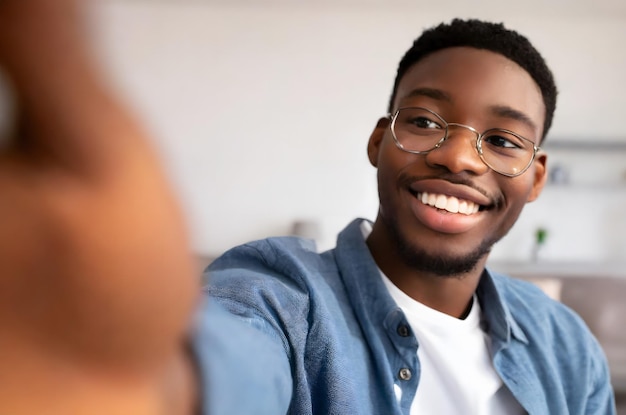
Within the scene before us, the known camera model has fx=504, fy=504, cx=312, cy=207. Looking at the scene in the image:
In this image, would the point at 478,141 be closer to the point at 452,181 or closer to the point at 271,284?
the point at 452,181

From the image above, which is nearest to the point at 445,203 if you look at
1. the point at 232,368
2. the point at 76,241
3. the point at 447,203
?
the point at 447,203

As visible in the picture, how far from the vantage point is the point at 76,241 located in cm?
15

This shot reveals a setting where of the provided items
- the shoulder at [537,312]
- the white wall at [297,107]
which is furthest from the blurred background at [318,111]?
the shoulder at [537,312]

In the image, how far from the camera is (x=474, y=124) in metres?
0.71

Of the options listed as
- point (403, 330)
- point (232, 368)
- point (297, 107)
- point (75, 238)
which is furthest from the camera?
point (297, 107)

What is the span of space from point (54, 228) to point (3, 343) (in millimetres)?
39

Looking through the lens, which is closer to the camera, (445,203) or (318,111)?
(445,203)

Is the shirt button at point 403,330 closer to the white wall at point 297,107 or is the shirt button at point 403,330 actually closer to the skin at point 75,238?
the skin at point 75,238

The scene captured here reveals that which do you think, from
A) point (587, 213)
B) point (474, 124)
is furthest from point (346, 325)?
point (587, 213)

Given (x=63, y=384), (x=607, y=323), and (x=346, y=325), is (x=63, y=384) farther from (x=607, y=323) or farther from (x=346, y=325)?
(x=607, y=323)

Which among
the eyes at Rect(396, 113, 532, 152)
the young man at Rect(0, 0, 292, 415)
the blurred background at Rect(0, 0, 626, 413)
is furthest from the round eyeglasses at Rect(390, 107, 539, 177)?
the blurred background at Rect(0, 0, 626, 413)

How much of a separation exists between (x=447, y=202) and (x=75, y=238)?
0.60 m

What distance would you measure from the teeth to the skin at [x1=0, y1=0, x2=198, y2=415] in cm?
56

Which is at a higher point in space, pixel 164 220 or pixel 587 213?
pixel 164 220
